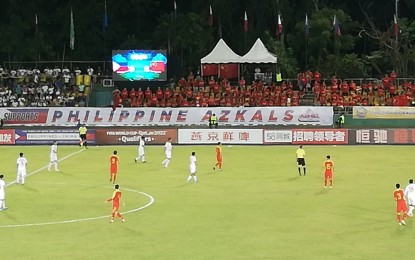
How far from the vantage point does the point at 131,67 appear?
6519 centimetres

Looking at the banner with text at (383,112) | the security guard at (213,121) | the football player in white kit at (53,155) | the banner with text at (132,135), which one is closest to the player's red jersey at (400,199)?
the football player in white kit at (53,155)

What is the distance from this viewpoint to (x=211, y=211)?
29.4 m

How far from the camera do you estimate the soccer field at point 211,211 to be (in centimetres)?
2303

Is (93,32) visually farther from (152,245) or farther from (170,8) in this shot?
(152,245)

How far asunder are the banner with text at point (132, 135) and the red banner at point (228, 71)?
16.6 metres

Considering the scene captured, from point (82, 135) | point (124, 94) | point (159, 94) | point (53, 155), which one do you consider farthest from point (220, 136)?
point (53, 155)

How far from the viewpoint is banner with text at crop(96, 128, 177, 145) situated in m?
55.6

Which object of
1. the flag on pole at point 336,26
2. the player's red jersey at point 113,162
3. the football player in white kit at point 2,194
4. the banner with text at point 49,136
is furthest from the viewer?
the flag on pole at point 336,26

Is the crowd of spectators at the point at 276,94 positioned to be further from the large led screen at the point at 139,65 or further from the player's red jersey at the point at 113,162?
the player's red jersey at the point at 113,162

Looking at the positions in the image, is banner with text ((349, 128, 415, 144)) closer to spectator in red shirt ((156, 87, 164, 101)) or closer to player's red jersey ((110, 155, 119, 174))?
spectator in red shirt ((156, 87, 164, 101))

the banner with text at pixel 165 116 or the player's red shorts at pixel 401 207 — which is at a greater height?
the banner with text at pixel 165 116

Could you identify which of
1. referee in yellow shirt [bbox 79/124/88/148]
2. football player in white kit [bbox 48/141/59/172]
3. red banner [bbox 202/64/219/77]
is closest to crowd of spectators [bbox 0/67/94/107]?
red banner [bbox 202/64/219/77]

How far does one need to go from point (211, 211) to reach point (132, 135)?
27.0 m

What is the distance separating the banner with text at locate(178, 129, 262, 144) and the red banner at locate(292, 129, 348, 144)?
8.84 ft
